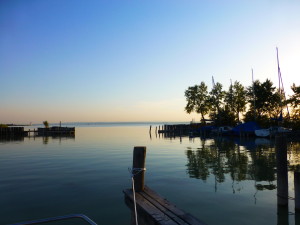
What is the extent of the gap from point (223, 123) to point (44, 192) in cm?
6403

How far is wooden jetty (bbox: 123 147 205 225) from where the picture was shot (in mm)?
5480

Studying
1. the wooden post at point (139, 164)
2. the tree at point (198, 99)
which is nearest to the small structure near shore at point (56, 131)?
the tree at point (198, 99)

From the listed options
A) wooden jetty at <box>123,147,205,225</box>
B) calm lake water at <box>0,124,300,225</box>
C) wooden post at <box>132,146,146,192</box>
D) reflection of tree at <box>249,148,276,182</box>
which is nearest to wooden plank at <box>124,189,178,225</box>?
wooden jetty at <box>123,147,205,225</box>

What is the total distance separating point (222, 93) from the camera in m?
77.7

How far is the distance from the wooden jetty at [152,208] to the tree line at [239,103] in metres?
46.3

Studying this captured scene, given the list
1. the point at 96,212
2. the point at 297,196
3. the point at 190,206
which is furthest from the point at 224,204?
the point at 96,212

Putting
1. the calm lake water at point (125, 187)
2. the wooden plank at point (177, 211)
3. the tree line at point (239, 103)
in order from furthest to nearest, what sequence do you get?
the tree line at point (239, 103)
the calm lake water at point (125, 187)
the wooden plank at point (177, 211)

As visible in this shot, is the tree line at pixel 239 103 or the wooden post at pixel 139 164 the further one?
the tree line at pixel 239 103

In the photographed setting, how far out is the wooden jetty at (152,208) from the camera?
548 centimetres

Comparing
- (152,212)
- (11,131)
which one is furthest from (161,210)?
(11,131)

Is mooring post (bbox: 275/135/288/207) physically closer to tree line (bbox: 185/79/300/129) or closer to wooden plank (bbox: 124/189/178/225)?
wooden plank (bbox: 124/189/178/225)

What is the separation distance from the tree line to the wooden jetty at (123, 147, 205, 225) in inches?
1822

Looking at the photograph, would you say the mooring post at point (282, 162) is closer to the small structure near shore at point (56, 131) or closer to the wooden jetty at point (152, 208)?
the wooden jetty at point (152, 208)

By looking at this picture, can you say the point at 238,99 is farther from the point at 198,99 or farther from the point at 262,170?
the point at 262,170
